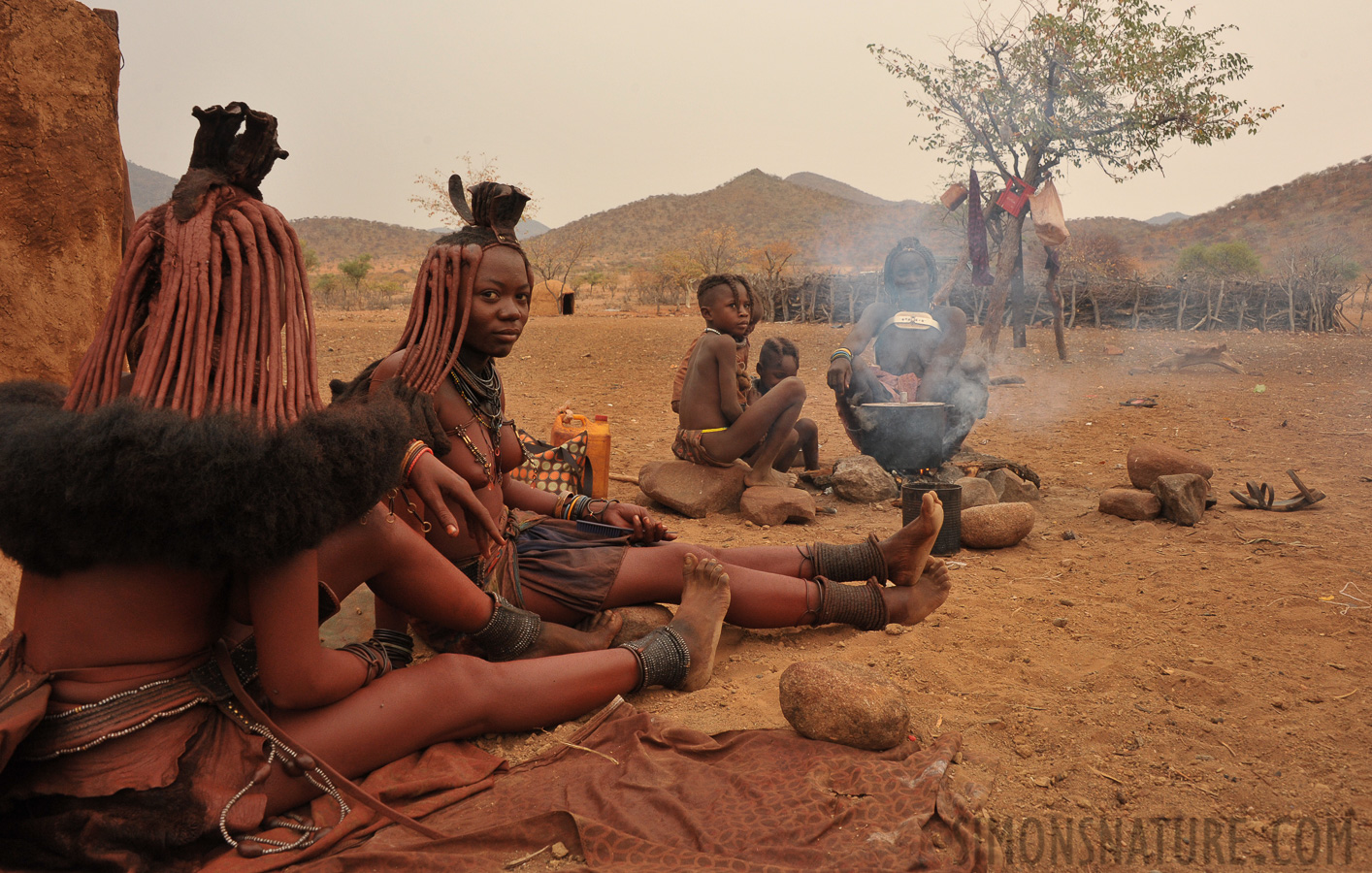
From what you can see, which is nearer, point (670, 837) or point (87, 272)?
point (670, 837)

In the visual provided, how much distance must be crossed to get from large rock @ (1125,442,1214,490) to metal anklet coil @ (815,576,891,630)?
2.82 m

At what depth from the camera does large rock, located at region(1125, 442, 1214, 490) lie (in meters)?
5.03

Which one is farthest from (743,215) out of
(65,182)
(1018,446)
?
(65,182)

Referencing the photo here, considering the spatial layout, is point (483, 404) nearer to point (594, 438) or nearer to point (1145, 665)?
point (594, 438)

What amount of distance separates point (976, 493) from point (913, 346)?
5.99ft

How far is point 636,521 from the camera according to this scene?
3293 mm

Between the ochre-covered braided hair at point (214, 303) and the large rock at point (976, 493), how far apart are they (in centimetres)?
416

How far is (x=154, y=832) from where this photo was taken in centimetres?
173

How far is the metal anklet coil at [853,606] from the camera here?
3.12m

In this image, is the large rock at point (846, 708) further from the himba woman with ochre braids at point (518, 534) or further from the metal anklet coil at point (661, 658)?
the himba woman with ochre braids at point (518, 534)

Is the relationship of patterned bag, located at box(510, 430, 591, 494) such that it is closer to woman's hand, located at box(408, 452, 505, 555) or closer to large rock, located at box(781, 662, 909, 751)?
woman's hand, located at box(408, 452, 505, 555)

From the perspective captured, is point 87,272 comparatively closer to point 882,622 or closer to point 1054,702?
point 882,622

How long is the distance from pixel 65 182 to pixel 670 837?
10.8 feet

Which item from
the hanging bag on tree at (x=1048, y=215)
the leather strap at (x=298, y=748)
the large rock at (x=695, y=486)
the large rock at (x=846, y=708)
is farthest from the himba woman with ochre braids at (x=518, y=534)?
the hanging bag on tree at (x=1048, y=215)
